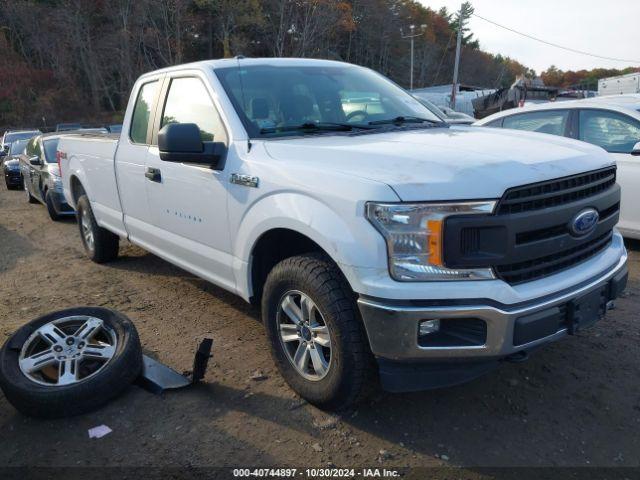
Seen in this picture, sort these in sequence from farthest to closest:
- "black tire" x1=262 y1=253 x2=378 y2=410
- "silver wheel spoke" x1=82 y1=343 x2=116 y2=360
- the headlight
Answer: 1. "silver wheel spoke" x1=82 y1=343 x2=116 y2=360
2. "black tire" x1=262 y1=253 x2=378 y2=410
3. the headlight

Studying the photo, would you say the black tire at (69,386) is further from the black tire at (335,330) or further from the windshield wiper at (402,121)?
the windshield wiper at (402,121)

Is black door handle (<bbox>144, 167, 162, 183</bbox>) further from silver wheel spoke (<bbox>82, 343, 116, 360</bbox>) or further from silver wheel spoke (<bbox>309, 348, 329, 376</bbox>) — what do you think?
silver wheel spoke (<bbox>309, 348, 329, 376</bbox>)

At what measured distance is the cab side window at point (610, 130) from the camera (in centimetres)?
573

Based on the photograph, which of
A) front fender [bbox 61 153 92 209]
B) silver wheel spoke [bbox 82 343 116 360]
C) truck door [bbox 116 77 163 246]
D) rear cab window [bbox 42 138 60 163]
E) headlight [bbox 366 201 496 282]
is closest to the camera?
headlight [bbox 366 201 496 282]

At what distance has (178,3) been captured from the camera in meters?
42.1

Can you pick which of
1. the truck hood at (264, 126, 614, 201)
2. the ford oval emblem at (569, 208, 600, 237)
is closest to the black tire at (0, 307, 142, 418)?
the truck hood at (264, 126, 614, 201)

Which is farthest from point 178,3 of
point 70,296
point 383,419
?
point 383,419

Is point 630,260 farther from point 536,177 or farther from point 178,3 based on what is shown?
point 178,3

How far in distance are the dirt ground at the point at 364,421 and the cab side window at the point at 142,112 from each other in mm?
1704

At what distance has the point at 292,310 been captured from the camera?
3.09m

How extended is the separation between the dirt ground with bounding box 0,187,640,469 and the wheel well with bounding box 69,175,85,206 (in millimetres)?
2944

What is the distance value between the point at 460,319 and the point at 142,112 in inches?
136

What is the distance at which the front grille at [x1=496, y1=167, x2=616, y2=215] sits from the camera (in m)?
2.46

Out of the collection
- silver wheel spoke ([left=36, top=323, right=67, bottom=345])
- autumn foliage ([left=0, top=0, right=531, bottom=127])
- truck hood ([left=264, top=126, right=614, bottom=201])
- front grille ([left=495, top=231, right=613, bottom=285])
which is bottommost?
silver wheel spoke ([left=36, top=323, right=67, bottom=345])
